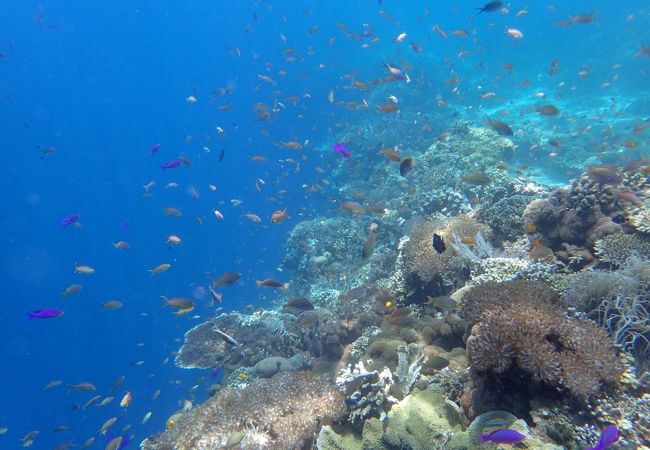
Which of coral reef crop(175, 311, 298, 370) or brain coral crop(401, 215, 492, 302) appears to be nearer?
brain coral crop(401, 215, 492, 302)

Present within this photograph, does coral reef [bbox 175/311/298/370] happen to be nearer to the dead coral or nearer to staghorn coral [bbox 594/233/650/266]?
the dead coral

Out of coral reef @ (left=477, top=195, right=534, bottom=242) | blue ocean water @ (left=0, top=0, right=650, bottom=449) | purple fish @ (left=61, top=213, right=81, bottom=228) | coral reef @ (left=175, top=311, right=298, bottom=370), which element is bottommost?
coral reef @ (left=477, top=195, right=534, bottom=242)

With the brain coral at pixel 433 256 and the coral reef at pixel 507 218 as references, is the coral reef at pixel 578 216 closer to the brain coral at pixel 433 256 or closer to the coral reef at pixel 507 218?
the coral reef at pixel 507 218

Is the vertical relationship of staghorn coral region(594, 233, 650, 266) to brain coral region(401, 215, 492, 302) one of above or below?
below

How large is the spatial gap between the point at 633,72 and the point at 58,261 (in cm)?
10907

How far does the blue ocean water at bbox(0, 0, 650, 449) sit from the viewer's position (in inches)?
1161

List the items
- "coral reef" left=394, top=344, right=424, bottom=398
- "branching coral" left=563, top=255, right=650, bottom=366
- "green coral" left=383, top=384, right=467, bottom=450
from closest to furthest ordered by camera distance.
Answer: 1. "green coral" left=383, top=384, right=467, bottom=450
2. "branching coral" left=563, top=255, right=650, bottom=366
3. "coral reef" left=394, top=344, right=424, bottom=398

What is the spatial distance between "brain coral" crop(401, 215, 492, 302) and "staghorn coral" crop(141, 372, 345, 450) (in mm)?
2900

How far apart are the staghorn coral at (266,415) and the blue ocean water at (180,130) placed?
30.3 ft

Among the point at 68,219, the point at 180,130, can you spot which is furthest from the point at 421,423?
the point at 180,130

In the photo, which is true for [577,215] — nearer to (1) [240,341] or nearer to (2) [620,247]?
(2) [620,247]

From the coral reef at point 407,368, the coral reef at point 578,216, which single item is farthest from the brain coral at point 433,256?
the coral reef at point 407,368

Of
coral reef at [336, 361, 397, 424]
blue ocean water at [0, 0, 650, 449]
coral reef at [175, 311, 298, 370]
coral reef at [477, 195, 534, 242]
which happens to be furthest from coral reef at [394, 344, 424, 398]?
blue ocean water at [0, 0, 650, 449]

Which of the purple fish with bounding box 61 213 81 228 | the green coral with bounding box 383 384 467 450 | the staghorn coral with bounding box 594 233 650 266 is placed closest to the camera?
the green coral with bounding box 383 384 467 450
